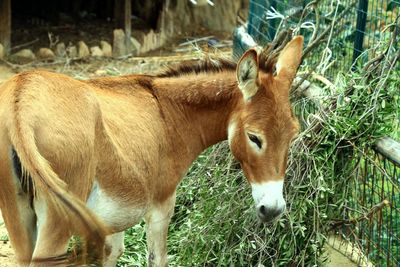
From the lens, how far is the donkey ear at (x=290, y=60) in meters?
5.83

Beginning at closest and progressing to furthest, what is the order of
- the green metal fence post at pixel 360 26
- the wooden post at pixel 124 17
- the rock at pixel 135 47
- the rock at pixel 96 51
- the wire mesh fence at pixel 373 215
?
the wire mesh fence at pixel 373 215 → the green metal fence post at pixel 360 26 → the rock at pixel 96 51 → the wooden post at pixel 124 17 → the rock at pixel 135 47

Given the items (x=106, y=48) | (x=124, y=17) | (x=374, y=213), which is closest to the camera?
(x=374, y=213)

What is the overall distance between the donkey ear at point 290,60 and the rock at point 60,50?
6.93 meters

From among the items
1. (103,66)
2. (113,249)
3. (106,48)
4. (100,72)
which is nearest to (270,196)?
(113,249)

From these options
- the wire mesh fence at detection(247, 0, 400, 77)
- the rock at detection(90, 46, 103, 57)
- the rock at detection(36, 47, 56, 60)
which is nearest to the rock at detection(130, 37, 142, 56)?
the rock at detection(90, 46, 103, 57)

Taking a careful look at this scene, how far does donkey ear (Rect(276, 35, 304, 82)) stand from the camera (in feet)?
19.1

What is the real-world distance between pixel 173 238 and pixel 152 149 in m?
1.53

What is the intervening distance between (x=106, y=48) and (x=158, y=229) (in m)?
7.50

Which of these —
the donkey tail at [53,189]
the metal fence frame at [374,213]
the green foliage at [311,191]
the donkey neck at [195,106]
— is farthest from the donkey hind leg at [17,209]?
the metal fence frame at [374,213]

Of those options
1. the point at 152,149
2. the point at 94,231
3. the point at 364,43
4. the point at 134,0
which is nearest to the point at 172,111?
the point at 152,149

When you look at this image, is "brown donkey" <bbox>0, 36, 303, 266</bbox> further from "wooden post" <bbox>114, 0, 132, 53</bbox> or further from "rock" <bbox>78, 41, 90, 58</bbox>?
"wooden post" <bbox>114, 0, 132, 53</bbox>

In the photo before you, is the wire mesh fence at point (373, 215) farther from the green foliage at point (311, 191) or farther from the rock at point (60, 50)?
the rock at point (60, 50)

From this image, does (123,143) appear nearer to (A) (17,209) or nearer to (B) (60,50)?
(A) (17,209)

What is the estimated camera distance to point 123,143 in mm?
5246
